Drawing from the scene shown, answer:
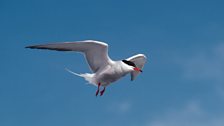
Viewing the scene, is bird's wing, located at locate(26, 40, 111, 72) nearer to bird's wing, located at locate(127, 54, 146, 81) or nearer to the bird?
the bird

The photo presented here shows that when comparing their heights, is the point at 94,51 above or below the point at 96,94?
above

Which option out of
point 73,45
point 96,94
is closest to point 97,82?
point 96,94

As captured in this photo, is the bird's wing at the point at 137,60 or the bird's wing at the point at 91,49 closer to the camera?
the bird's wing at the point at 91,49

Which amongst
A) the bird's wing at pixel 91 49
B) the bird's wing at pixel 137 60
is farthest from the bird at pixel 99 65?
the bird's wing at pixel 137 60

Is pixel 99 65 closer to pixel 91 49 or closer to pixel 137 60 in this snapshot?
pixel 91 49

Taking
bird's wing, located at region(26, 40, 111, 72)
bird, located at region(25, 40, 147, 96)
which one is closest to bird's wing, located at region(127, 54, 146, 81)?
bird, located at region(25, 40, 147, 96)

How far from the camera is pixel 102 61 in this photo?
21.3m

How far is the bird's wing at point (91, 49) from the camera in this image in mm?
19891

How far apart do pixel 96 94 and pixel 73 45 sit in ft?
8.31

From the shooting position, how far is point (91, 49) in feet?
68.6

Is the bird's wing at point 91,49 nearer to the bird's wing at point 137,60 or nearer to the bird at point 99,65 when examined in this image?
the bird at point 99,65

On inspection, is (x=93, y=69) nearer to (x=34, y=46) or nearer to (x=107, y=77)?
(x=107, y=77)

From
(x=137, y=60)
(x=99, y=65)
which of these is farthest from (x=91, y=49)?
(x=137, y=60)

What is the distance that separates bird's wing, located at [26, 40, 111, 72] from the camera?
19891 mm
